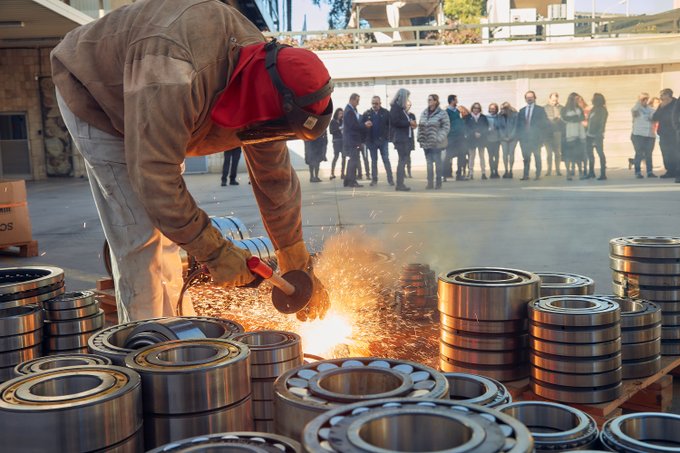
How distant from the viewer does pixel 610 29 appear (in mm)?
25109

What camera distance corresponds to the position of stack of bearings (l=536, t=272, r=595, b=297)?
11.4ft

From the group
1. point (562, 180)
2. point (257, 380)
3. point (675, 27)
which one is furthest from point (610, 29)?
point (257, 380)

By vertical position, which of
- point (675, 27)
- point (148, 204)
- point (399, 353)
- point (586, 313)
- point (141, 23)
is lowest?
point (399, 353)

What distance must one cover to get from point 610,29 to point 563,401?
24.7 metres

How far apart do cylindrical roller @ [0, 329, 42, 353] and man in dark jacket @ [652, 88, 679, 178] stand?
51.5ft

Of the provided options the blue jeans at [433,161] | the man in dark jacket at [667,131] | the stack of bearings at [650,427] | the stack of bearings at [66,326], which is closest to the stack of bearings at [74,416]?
the stack of bearings at [650,427]

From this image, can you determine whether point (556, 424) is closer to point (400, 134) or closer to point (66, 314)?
point (66, 314)

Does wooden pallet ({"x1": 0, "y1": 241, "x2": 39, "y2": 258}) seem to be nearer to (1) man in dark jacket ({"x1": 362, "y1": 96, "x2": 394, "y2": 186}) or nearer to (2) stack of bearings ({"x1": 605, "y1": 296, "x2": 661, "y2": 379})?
(2) stack of bearings ({"x1": 605, "y1": 296, "x2": 661, "y2": 379})

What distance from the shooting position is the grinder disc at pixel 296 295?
133 inches

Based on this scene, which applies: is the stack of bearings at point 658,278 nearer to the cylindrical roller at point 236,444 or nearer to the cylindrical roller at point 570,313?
the cylindrical roller at point 570,313

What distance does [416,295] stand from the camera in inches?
185

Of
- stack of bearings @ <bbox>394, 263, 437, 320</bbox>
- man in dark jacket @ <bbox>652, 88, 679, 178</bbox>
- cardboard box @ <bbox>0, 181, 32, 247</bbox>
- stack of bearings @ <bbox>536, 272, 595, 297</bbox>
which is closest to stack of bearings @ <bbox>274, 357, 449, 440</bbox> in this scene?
stack of bearings @ <bbox>536, 272, 595, 297</bbox>

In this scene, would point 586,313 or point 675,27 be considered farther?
point 675,27

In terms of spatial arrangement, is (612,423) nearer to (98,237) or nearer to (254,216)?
(98,237)
